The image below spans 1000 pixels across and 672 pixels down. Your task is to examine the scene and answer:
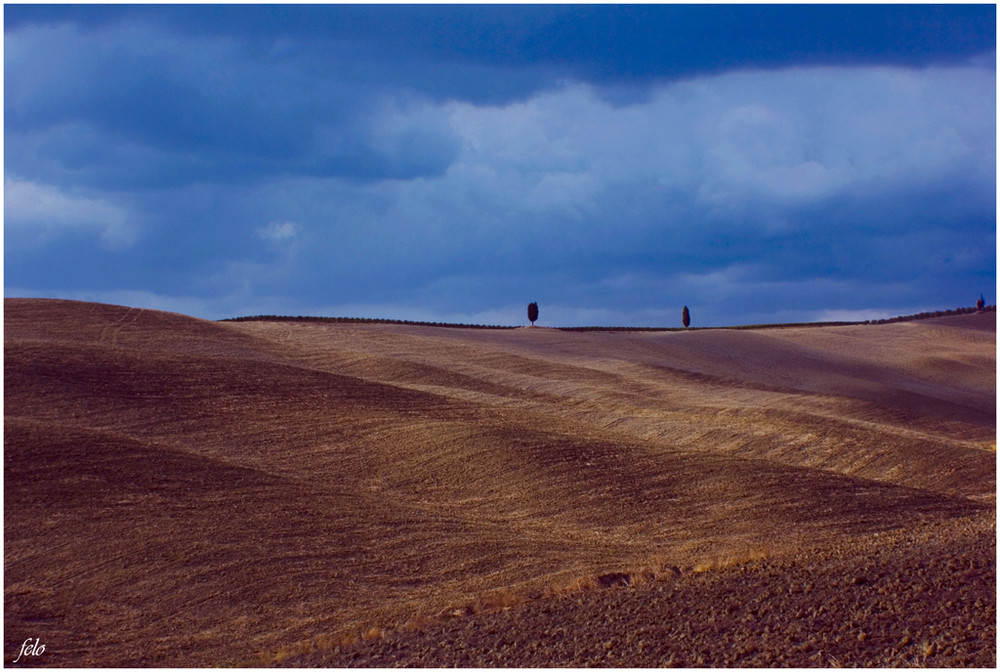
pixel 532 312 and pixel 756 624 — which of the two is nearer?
pixel 756 624

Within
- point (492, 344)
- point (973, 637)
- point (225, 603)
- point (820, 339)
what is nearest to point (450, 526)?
point (225, 603)

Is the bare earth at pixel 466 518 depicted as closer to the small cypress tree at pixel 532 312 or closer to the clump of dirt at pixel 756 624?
the clump of dirt at pixel 756 624

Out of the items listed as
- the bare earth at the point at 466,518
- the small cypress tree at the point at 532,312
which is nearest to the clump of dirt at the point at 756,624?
the bare earth at the point at 466,518

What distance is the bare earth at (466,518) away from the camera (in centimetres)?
1026

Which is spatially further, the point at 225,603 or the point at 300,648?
the point at 225,603

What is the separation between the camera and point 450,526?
16.2m

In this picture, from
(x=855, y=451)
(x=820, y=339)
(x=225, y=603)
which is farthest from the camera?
(x=820, y=339)

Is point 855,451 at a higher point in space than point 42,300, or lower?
lower

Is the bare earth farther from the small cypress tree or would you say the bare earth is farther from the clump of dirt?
the small cypress tree

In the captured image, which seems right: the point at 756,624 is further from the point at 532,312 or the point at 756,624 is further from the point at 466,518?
the point at 532,312

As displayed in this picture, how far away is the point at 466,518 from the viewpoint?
55.1ft

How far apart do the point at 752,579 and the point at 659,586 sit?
114cm

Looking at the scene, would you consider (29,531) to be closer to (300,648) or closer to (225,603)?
(225,603)

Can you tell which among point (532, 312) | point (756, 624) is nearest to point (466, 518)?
point (756, 624)
